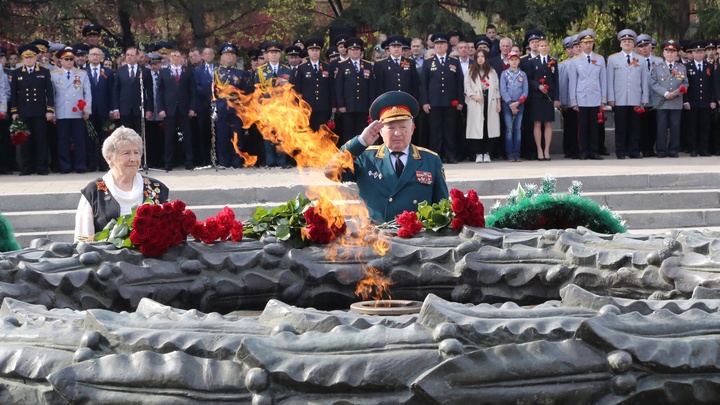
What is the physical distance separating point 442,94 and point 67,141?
502cm

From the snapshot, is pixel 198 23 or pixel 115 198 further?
pixel 198 23

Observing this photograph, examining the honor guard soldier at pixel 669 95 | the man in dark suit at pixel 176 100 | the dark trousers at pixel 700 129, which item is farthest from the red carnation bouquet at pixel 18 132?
the dark trousers at pixel 700 129

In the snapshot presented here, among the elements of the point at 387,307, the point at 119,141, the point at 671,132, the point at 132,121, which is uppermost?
the point at 132,121

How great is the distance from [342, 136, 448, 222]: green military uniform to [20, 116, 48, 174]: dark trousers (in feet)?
29.8

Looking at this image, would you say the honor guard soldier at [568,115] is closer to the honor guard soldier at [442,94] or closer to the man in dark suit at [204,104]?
the honor guard soldier at [442,94]

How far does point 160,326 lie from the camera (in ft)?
9.20

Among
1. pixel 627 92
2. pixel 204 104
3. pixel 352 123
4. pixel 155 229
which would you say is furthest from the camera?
pixel 627 92

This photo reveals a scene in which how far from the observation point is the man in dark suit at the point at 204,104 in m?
14.5

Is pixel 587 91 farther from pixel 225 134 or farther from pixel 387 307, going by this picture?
pixel 387 307

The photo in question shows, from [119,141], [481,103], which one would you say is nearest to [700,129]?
[481,103]

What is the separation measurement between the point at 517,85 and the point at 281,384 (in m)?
12.5

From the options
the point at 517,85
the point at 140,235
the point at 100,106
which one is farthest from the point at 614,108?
the point at 140,235

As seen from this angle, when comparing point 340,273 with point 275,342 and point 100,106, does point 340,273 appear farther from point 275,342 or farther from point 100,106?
point 100,106

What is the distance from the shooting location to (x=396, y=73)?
14.7 metres
